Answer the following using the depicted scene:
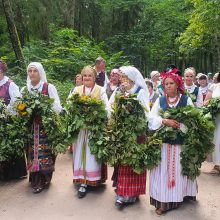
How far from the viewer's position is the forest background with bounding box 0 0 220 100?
12.8m

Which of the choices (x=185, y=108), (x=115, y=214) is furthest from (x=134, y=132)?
(x=115, y=214)

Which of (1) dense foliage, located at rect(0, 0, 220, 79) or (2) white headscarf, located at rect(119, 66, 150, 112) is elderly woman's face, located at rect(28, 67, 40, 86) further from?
(1) dense foliage, located at rect(0, 0, 220, 79)

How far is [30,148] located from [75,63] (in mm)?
7103

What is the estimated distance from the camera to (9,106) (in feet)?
20.0

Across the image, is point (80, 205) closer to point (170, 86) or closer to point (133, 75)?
point (133, 75)

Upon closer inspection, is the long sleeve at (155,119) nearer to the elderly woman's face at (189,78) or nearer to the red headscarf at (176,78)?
the red headscarf at (176,78)

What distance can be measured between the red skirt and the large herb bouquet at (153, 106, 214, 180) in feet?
2.29

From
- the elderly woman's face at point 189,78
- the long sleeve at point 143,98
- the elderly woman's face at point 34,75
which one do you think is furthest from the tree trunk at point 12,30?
the long sleeve at point 143,98

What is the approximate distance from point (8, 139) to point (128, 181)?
2.11m

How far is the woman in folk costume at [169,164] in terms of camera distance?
4996 millimetres

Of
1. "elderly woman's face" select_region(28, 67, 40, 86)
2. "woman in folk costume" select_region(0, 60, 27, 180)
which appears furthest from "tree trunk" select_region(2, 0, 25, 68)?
"elderly woman's face" select_region(28, 67, 40, 86)

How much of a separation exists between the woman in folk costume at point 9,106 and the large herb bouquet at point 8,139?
0.87 ft

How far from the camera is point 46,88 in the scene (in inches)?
240

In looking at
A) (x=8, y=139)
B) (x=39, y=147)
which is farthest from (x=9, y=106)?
(x=39, y=147)
